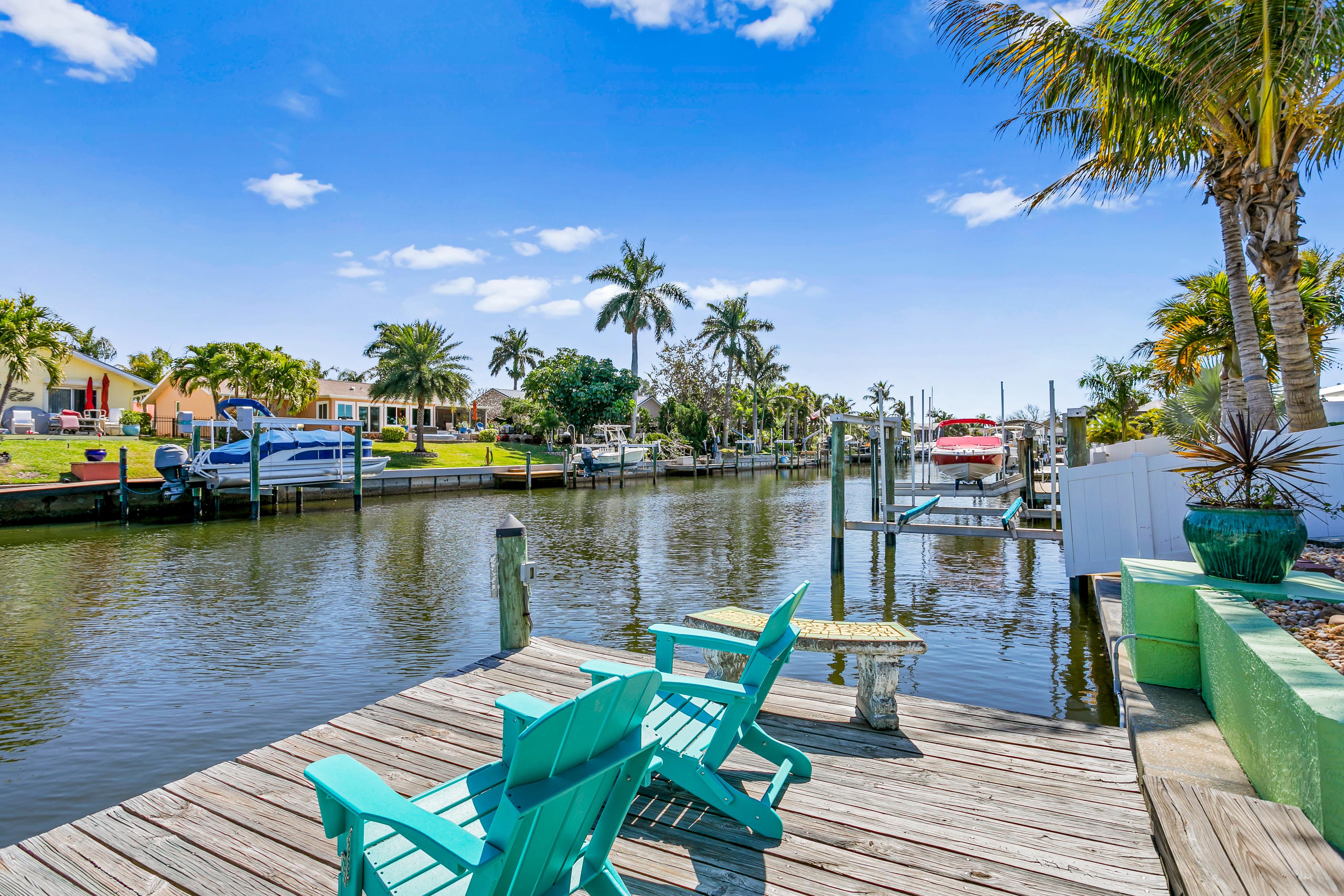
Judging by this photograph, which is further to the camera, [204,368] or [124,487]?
[204,368]

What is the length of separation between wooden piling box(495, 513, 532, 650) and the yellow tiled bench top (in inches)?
69.5

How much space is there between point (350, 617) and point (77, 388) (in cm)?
4234

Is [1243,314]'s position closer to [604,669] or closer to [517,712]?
[604,669]

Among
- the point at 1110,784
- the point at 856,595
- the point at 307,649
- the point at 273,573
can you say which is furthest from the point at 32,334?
the point at 1110,784

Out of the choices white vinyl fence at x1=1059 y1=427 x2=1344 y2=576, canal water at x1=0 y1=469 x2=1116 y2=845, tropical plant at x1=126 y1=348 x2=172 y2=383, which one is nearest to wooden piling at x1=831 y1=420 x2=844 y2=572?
canal water at x1=0 y1=469 x2=1116 y2=845

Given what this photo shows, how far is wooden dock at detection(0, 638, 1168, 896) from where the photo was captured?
2803 mm

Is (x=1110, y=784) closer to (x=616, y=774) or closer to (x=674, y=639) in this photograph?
(x=674, y=639)

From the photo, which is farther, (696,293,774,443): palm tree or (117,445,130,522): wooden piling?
(696,293,774,443): palm tree

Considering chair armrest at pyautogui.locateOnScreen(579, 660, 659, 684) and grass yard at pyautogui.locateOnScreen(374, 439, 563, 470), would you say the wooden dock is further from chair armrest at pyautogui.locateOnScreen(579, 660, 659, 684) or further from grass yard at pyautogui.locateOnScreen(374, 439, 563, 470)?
grass yard at pyautogui.locateOnScreen(374, 439, 563, 470)

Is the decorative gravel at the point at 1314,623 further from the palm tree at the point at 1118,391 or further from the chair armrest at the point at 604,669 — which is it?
the palm tree at the point at 1118,391

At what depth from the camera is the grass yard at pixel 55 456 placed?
23.5 meters

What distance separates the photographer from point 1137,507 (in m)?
8.00

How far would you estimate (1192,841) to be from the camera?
2.28m

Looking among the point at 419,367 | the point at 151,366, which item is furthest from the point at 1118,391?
the point at 151,366
